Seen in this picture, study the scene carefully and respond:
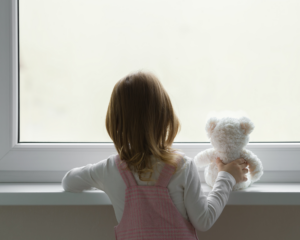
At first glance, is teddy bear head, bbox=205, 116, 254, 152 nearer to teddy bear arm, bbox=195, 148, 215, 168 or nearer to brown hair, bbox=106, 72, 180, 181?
teddy bear arm, bbox=195, 148, 215, 168

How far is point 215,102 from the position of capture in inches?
37.3

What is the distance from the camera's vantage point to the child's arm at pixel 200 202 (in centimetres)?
70

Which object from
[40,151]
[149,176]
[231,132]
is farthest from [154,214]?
[40,151]

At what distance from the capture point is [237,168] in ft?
2.58

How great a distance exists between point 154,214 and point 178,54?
0.53 metres

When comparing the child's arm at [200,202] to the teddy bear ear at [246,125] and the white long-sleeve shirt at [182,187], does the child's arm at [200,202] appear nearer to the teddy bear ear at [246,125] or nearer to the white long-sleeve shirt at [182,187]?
the white long-sleeve shirt at [182,187]

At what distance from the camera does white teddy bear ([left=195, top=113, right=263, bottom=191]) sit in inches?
31.1

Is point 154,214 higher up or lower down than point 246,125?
lower down

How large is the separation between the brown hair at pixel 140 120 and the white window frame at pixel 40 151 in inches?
8.2

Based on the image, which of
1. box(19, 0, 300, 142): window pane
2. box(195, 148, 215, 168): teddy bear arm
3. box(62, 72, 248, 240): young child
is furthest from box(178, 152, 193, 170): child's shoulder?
box(19, 0, 300, 142): window pane

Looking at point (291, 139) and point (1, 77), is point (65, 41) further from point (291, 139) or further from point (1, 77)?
point (291, 139)

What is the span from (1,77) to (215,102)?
73 cm

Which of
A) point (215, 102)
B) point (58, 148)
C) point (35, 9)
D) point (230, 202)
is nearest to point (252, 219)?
point (230, 202)

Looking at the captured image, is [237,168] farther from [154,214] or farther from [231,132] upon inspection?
[154,214]
